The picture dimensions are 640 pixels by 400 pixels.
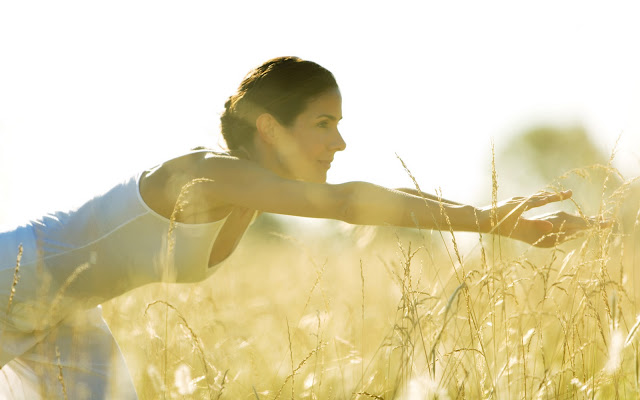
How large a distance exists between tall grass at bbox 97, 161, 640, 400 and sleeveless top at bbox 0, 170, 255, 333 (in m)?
0.19

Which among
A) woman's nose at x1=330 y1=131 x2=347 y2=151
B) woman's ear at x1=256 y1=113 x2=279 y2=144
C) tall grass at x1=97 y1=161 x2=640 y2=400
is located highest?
woman's ear at x1=256 y1=113 x2=279 y2=144

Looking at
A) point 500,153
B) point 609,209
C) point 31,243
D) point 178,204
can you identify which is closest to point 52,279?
point 31,243

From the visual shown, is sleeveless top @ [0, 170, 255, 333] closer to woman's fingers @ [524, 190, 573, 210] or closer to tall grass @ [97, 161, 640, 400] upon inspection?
tall grass @ [97, 161, 640, 400]

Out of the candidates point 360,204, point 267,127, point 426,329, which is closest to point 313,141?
point 267,127

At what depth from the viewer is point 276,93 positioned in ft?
11.1

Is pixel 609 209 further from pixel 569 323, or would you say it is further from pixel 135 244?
pixel 135 244

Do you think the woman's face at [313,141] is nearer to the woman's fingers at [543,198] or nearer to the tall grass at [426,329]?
the tall grass at [426,329]

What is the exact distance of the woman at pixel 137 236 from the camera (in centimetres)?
248

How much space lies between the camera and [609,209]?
2.65m

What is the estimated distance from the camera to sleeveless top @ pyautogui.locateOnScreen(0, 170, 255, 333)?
2.70 m

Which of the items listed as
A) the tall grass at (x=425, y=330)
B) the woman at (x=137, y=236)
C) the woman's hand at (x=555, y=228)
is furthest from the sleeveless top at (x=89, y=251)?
the woman's hand at (x=555, y=228)

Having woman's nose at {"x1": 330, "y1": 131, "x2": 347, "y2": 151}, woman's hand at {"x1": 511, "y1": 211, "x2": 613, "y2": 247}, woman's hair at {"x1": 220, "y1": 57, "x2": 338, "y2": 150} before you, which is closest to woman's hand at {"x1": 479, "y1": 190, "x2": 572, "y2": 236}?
woman's hand at {"x1": 511, "y1": 211, "x2": 613, "y2": 247}

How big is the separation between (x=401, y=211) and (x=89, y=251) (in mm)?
1198

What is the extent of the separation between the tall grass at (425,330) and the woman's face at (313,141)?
313 mm
